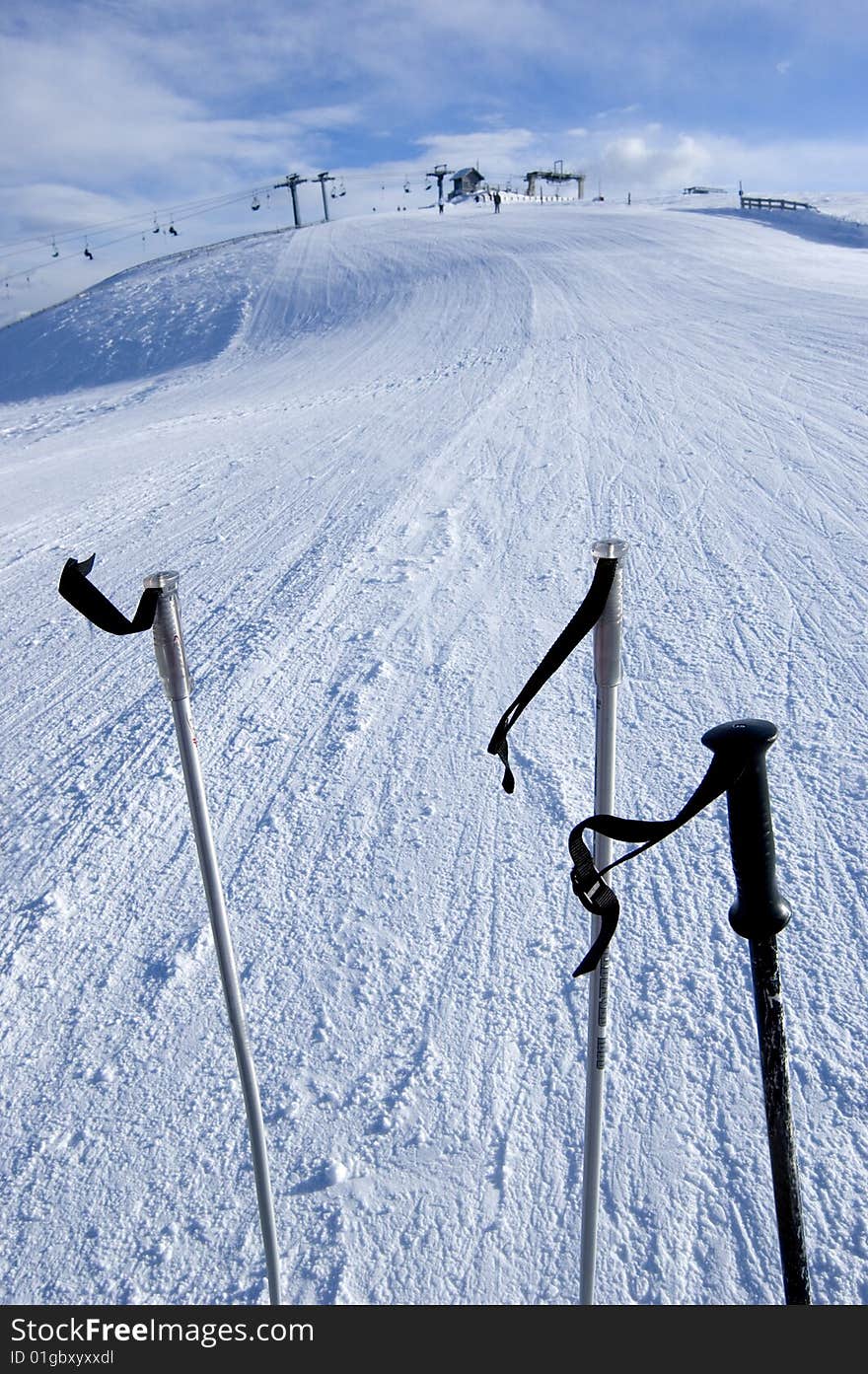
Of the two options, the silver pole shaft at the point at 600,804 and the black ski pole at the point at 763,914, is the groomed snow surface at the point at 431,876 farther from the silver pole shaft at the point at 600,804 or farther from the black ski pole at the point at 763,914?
the black ski pole at the point at 763,914

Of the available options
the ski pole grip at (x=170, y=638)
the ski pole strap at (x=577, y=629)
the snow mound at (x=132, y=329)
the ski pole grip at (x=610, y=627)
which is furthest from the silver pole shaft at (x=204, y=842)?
the snow mound at (x=132, y=329)

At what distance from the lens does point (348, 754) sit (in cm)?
433

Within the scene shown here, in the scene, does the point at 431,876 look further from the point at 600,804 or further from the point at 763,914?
the point at 763,914

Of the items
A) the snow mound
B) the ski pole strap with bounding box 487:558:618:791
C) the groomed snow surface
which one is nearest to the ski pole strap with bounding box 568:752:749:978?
the ski pole strap with bounding box 487:558:618:791

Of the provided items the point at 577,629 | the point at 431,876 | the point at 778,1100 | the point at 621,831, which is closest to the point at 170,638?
the point at 577,629

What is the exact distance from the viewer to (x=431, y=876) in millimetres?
3516

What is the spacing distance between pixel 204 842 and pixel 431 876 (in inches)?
69.7

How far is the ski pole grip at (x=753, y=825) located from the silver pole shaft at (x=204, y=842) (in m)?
0.97

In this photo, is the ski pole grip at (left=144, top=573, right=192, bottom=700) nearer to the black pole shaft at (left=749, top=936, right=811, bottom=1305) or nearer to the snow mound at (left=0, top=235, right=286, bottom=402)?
the black pole shaft at (left=749, top=936, right=811, bottom=1305)

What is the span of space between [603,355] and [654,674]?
9206 mm

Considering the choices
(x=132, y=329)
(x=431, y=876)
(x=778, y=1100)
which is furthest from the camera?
(x=132, y=329)

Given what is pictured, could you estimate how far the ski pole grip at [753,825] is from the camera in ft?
4.13
